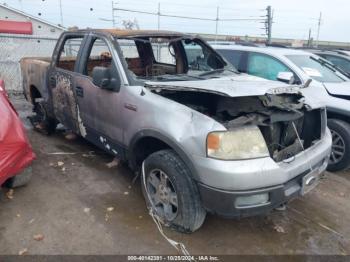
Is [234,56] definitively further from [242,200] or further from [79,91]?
[242,200]

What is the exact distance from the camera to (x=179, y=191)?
9.67 feet

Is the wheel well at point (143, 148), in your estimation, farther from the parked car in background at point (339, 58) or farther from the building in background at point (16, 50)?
the building in background at point (16, 50)

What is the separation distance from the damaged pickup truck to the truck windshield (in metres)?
1.87

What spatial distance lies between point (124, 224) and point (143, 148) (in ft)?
2.69

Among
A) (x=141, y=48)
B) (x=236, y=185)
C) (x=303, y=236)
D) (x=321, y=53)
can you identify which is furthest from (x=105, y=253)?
(x=321, y=53)

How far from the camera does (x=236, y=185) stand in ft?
8.69

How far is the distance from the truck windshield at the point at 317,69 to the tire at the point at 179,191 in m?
3.61

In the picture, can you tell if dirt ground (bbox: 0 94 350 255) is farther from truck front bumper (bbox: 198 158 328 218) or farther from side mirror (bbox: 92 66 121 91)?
side mirror (bbox: 92 66 121 91)

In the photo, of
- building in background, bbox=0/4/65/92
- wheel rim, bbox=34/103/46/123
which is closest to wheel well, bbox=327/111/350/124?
wheel rim, bbox=34/103/46/123

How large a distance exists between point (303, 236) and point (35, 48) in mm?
10156

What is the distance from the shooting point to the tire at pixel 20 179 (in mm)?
3891

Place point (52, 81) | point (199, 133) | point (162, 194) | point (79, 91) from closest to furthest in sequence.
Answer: point (199, 133)
point (162, 194)
point (79, 91)
point (52, 81)

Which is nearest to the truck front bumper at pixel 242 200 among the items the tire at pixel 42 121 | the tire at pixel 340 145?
the tire at pixel 340 145

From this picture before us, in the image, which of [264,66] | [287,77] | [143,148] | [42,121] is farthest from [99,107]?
[264,66]
